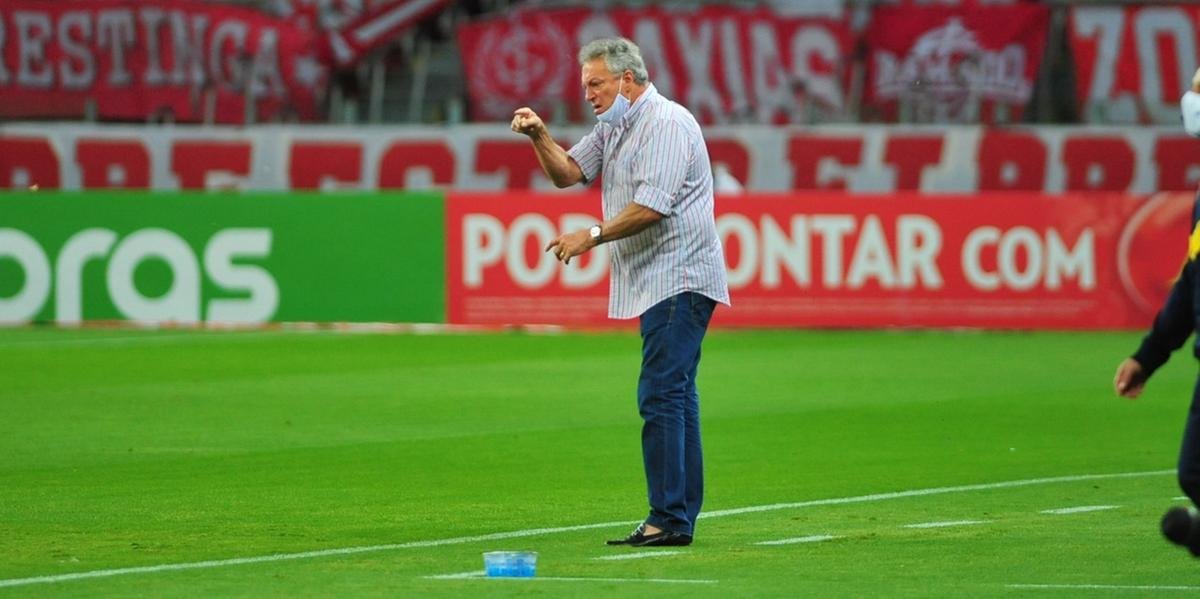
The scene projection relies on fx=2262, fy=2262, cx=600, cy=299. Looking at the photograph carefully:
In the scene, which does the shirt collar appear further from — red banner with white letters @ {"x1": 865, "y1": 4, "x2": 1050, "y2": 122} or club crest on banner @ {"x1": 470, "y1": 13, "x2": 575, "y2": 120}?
red banner with white letters @ {"x1": 865, "y1": 4, "x2": 1050, "y2": 122}

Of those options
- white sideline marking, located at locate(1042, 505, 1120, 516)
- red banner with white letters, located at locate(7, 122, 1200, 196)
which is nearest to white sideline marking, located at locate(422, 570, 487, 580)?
white sideline marking, located at locate(1042, 505, 1120, 516)

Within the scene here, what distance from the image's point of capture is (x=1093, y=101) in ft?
104

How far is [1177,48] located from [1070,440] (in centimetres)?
1856

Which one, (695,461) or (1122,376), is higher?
(1122,376)

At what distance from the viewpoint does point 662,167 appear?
30.8 feet

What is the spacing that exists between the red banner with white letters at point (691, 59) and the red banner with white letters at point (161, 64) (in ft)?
8.26

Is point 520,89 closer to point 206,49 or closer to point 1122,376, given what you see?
point 206,49

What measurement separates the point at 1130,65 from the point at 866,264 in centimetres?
974


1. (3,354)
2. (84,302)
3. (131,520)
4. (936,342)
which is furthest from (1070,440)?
(84,302)

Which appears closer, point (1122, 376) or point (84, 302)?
point (1122, 376)

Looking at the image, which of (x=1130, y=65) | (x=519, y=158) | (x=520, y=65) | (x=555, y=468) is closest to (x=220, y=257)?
(x=519, y=158)

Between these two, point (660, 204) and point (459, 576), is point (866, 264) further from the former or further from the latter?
point (459, 576)

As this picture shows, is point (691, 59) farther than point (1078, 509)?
Yes

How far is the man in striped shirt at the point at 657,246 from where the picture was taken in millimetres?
9359
